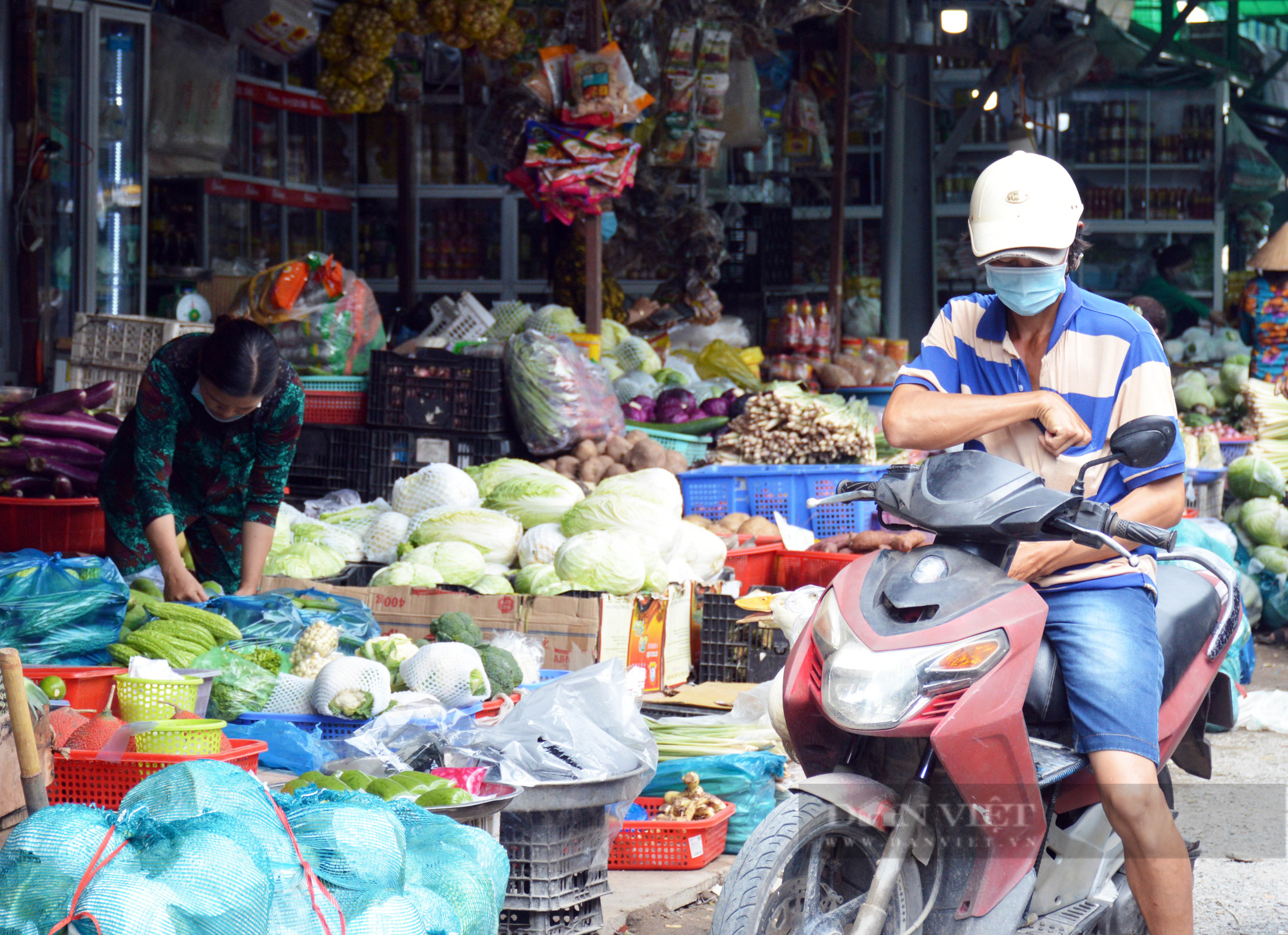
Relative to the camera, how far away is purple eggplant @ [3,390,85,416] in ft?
20.5

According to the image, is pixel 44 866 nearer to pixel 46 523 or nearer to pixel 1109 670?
pixel 1109 670

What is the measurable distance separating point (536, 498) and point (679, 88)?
411 centimetres

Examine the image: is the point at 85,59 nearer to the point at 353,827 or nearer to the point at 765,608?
the point at 765,608

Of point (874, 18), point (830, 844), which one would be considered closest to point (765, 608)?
point (830, 844)

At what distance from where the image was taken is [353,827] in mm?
2338

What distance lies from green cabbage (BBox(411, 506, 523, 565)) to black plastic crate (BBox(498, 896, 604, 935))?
9.34ft

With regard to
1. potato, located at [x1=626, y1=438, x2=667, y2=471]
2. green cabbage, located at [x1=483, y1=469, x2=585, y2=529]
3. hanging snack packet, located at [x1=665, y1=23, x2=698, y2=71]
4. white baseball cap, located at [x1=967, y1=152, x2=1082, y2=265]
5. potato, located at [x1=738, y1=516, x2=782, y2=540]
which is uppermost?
hanging snack packet, located at [x1=665, y1=23, x2=698, y2=71]

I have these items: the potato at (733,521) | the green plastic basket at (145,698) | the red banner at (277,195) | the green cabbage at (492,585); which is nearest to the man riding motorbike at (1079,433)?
the green plastic basket at (145,698)

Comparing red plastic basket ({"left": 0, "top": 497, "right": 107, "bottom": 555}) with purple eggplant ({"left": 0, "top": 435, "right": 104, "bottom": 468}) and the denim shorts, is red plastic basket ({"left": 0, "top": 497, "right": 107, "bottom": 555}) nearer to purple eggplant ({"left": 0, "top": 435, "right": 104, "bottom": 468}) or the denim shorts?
purple eggplant ({"left": 0, "top": 435, "right": 104, "bottom": 468})

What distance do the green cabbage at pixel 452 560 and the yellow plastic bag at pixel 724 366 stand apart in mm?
4184

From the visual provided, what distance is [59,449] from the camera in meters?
6.02

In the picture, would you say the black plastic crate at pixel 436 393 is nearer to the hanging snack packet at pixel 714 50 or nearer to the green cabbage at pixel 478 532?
the green cabbage at pixel 478 532

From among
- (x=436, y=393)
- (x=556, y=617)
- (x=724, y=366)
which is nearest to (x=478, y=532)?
(x=556, y=617)

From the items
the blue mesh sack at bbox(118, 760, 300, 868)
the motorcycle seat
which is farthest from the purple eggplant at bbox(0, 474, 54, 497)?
the motorcycle seat
